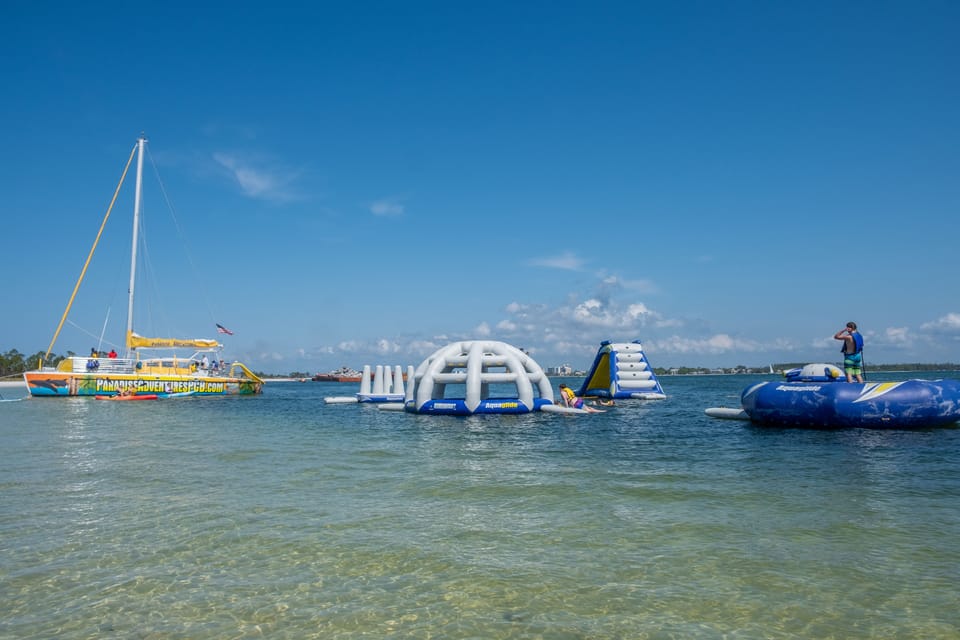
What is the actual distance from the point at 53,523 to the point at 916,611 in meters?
9.01

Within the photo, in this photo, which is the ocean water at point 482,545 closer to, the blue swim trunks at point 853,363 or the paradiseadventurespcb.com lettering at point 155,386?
the blue swim trunks at point 853,363

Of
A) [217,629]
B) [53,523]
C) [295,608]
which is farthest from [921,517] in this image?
[53,523]

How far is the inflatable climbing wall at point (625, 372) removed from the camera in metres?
36.2

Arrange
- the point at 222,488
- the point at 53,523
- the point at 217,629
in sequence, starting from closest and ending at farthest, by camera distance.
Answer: the point at 217,629
the point at 53,523
the point at 222,488

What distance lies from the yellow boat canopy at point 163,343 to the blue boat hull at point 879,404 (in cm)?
4019

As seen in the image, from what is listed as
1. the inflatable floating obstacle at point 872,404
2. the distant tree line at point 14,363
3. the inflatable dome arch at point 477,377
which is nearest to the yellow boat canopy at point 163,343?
the inflatable dome arch at point 477,377

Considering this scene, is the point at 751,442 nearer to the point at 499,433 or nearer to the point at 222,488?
the point at 499,433

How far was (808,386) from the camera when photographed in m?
17.8

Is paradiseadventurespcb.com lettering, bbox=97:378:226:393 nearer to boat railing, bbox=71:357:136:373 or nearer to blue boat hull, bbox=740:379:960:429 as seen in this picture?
boat railing, bbox=71:357:136:373

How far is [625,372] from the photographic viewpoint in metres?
36.8

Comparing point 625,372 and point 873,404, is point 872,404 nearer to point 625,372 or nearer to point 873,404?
point 873,404

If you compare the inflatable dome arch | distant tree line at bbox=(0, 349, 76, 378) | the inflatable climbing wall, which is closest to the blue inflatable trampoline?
the inflatable dome arch

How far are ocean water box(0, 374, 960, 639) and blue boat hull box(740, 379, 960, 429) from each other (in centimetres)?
356

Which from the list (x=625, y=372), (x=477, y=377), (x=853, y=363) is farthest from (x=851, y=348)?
(x=625, y=372)
